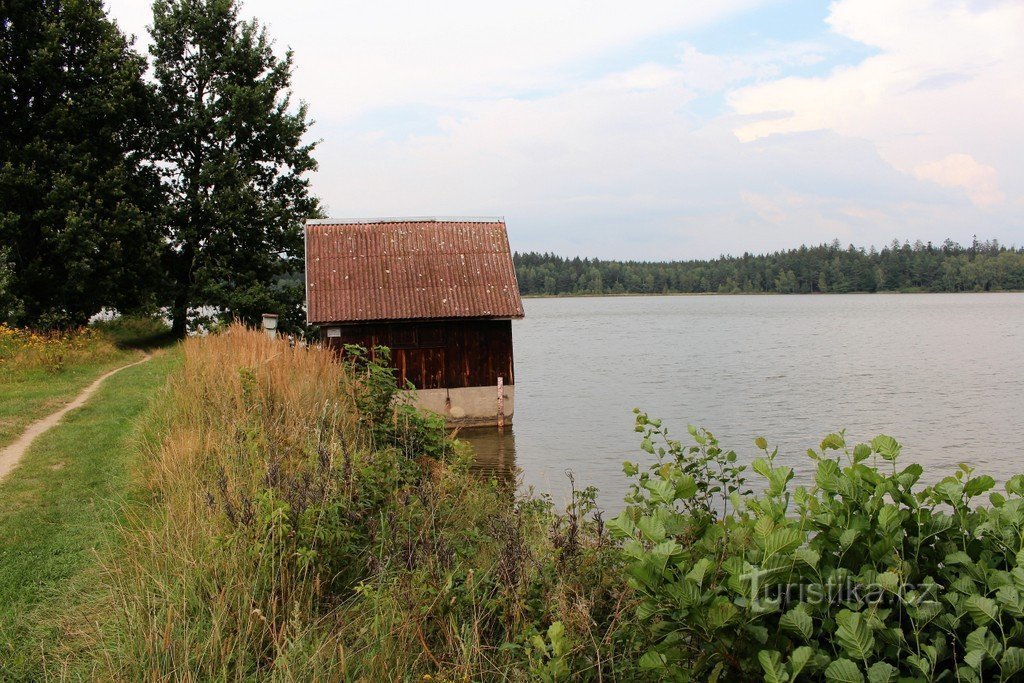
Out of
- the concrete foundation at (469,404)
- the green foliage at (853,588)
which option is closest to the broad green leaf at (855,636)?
the green foliage at (853,588)

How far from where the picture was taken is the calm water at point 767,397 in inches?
787

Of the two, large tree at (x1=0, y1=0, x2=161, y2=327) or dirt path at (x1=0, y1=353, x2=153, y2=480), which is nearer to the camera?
dirt path at (x1=0, y1=353, x2=153, y2=480)

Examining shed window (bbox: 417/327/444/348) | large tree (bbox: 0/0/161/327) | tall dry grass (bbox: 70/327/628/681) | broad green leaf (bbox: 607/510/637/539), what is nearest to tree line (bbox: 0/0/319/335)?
large tree (bbox: 0/0/161/327)

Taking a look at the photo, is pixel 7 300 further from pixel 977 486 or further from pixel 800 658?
pixel 977 486

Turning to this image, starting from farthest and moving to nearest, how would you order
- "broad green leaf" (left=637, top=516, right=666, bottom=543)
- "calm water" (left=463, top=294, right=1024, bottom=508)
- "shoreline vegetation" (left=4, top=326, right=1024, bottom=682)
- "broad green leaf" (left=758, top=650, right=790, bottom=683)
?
"calm water" (left=463, top=294, right=1024, bottom=508)
"broad green leaf" (left=637, top=516, right=666, bottom=543)
"shoreline vegetation" (left=4, top=326, right=1024, bottom=682)
"broad green leaf" (left=758, top=650, right=790, bottom=683)

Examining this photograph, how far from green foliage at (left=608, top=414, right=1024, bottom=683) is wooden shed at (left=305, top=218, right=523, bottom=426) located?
18332 mm

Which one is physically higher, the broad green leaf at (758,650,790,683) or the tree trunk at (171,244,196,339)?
the tree trunk at (171,244,196,339)

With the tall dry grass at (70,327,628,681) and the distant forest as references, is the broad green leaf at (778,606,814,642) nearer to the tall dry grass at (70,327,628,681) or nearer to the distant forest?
the tall dry grass at (70,327,628,681)

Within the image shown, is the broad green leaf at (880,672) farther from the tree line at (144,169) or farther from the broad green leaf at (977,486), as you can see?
the tree line at (144,169)

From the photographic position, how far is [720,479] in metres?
5.31

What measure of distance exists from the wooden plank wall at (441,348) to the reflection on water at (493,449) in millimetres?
1324

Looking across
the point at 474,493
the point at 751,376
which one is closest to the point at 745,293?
the point at 751,376

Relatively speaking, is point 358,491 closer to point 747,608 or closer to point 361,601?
point 361,601

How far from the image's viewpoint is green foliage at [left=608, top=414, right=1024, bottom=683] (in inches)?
114
